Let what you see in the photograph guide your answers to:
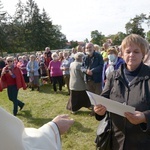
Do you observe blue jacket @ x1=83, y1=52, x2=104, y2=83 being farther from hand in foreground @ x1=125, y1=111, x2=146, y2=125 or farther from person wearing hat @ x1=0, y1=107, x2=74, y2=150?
person wearing hat @ x1=0, y1=107, x2=74, y2=150

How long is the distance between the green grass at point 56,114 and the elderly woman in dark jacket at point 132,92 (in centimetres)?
238

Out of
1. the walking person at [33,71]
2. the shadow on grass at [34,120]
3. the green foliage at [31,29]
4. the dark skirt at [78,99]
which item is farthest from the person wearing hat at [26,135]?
the green foliage at [31,29]

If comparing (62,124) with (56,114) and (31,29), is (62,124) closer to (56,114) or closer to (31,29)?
(56,114)

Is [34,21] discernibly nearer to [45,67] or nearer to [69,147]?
[45,67]

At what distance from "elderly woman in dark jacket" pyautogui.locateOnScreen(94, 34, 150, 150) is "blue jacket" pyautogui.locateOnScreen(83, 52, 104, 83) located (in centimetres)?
372

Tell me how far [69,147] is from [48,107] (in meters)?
3.38

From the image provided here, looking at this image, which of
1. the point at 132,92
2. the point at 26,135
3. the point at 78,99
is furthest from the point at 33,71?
the point at 26,135

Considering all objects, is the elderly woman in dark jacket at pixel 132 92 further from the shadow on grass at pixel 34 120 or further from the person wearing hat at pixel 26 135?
the shadow on grass at pixel 34 120

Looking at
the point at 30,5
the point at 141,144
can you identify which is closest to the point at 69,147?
the point at 141,144

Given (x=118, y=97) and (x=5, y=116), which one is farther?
(x=118, y=97)

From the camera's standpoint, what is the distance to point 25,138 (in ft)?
4.99

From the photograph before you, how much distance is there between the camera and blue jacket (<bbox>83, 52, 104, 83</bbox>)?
6.36 m

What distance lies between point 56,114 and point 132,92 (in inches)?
199

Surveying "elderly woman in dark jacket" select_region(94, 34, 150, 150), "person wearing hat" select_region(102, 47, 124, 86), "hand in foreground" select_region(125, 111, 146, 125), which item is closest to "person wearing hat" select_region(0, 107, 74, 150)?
"hand in foreground" select_region(125, 111, 146, 125)
